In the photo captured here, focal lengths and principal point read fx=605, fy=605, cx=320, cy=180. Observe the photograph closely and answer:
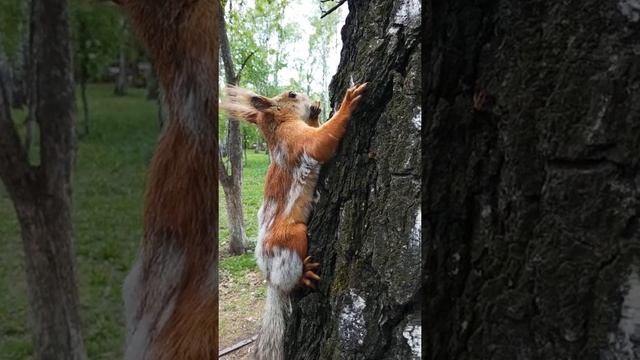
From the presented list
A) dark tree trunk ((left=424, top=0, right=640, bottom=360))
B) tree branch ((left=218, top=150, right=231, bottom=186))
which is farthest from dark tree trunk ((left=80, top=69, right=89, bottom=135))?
dark tree trunk ((left=424, top=0, right=640, bottom=360))

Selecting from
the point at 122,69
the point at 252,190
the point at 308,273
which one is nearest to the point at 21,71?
the point at 122,69

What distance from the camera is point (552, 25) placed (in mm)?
848

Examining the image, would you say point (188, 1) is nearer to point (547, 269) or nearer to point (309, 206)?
point (309, 206)

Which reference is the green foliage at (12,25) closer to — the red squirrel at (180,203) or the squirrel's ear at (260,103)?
the red squirrel at (180,203)

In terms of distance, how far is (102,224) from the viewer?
2.48 ft

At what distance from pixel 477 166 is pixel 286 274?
0.33 m

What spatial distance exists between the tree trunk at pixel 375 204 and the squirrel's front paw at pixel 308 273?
0.04 ft

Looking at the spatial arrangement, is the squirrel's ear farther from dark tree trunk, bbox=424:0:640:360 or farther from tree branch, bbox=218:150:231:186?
dark tree trunk, bbox=424:0:640:360

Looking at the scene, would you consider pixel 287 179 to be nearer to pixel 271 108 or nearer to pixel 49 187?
pixel 271 108

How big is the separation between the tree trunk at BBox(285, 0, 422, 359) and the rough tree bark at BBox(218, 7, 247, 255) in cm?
11

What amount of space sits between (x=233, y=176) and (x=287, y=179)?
8 cm

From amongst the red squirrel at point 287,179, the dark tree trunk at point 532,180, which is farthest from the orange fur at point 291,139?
the dark tree trunk at point 532,180

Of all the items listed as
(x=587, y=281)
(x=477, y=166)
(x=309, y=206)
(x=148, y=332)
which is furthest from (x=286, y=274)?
(x=587, y=281)

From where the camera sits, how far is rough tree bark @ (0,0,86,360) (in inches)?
27.0
